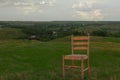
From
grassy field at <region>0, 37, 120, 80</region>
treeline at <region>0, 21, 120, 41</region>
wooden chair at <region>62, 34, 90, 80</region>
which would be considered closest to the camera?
wooden chair at <region>62, 34, 90, 80</region>

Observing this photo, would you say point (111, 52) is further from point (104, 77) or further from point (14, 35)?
point (14, 35)

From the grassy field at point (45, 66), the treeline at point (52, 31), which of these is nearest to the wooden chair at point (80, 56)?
the grassy field at point (45, 66)

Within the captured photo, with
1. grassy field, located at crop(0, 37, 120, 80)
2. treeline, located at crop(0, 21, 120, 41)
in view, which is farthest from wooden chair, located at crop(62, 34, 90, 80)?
treeline, located at crop(0, 21, 120, 41)

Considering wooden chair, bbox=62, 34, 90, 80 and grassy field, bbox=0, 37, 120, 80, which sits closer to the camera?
wooden chair, bbox=62, 34, 90, 80

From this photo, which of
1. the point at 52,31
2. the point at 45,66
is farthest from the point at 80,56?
the point at 52,31

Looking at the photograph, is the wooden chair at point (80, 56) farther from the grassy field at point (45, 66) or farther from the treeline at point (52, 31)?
the treeline at point (52, 31)

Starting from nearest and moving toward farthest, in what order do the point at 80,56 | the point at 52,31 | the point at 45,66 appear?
the point at 80,56 < the point at 45,66 < the point at 52,31

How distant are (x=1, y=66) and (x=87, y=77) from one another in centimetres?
495

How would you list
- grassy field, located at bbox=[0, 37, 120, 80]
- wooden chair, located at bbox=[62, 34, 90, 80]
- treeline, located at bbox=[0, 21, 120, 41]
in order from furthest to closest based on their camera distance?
treeline, located at bbox=[0, 21, 120, 41] < grassy field, located at bbox=[0, 37, 120, 80] < wooden chair, located at bbox=[62, 34, 90, 80]

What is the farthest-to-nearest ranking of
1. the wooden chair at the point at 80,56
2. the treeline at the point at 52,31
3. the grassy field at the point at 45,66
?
the treeline at the point at 52,31
the grassy field at the point at 45,66
the wooden chair at the point at 80,56

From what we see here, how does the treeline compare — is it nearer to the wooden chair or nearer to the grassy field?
the grassy field

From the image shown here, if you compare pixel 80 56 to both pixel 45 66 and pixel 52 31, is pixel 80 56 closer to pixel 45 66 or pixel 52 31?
pixel 45 66

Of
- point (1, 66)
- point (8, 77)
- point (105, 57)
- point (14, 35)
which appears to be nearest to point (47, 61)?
point (1, 66)

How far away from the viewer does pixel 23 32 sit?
3381 inches
